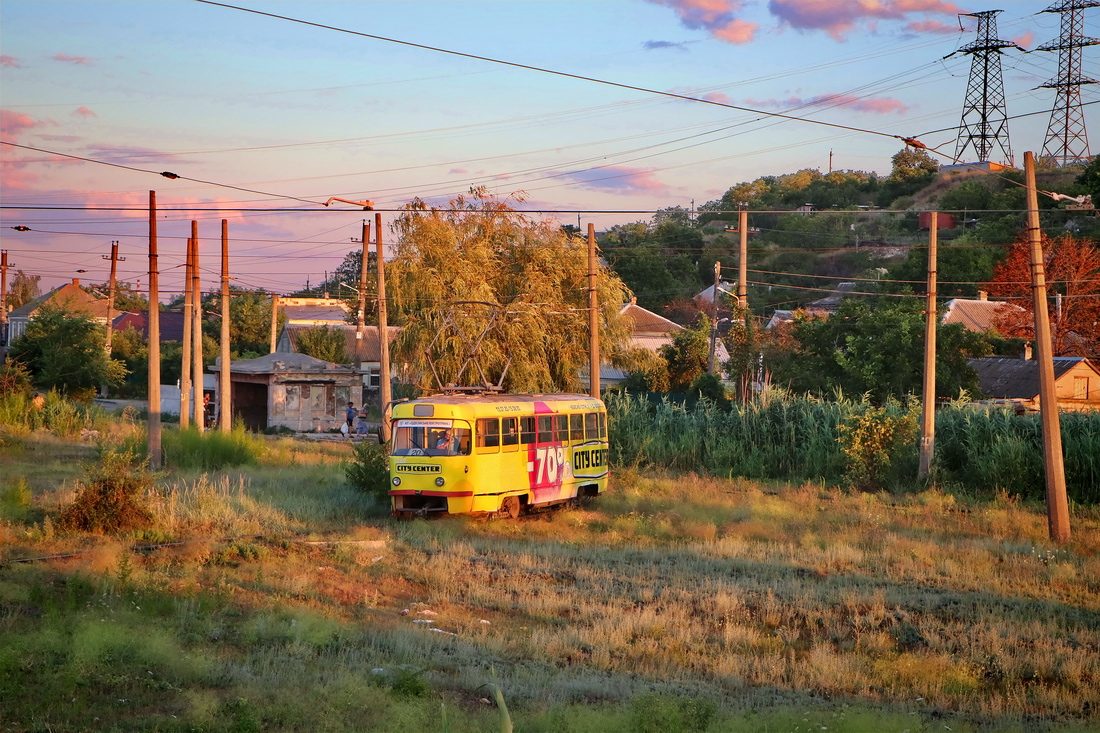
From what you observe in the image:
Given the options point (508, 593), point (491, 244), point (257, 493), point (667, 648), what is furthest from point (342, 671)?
point (491, 244)

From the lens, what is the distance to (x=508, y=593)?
1460cm

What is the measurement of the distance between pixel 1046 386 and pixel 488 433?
11398 mm

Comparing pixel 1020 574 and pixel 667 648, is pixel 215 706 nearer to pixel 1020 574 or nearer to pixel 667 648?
pixel 667 648

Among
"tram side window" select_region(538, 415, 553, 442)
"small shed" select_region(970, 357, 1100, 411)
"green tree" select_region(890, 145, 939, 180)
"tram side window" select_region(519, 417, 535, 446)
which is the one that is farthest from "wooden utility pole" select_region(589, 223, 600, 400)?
"green tree" select_region(890, 145, 939, 180)

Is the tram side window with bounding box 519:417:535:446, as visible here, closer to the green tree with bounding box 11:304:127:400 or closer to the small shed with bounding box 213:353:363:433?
the small shed with bounding box 213:353:363:433

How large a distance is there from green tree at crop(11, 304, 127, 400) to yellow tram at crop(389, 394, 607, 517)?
109 ft

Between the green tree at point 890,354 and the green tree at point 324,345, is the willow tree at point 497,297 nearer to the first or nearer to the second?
the green tree at point 890,354

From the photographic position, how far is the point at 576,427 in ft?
80.6

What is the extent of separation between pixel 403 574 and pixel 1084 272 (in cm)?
5026

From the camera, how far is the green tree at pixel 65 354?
1892 inches

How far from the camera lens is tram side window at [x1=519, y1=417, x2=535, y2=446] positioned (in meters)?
22.0

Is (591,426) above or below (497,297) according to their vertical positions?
below

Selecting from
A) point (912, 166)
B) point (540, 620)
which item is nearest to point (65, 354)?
point (540, 620)

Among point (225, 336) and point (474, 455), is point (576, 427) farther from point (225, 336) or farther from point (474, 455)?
point (225, 336)
